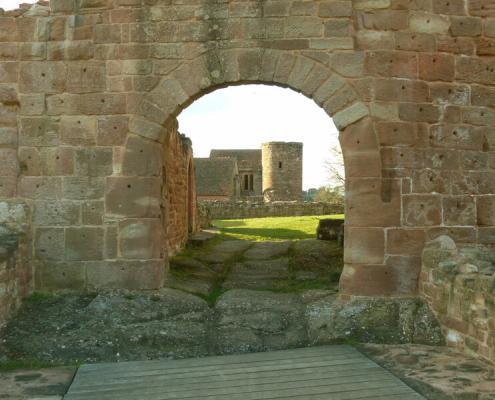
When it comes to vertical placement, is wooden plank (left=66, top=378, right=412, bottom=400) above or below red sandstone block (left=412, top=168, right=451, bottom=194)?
below

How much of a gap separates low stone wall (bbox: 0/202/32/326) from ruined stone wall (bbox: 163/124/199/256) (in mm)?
2370

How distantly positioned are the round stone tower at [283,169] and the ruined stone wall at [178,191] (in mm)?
27115

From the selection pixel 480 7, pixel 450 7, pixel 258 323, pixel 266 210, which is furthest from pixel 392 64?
pixel 266 210

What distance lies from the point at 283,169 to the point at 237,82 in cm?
3455

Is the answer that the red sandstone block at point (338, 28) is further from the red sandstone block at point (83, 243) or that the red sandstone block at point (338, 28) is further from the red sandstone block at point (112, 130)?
the red sandstone block at point (83, 243)

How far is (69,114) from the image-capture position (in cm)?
651

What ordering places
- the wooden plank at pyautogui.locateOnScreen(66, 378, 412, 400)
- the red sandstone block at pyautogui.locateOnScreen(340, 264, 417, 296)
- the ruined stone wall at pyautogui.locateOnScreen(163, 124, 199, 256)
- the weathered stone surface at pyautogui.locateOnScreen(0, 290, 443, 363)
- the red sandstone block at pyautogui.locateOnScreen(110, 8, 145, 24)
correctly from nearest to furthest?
the wooden plank at pyautogui.locateOnScreen(66, 378, 412, 400)
the weathered stone surface at pyautogui.locateOnScreen(0, 290, 443, 363)
the red sandstone block at pyautogui.locateOnScreen(340, 264, 417, 296)
the red sandstone block at pyautogui.locateOnScreen(110, 8, 145, 24)
the ruined stone wall at pyautogui.locateOnScreen(163, 124, 199, 256)

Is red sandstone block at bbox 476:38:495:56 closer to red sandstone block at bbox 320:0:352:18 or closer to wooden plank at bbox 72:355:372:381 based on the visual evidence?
red sandstone block at bbox 320:0:352:18

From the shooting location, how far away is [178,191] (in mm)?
10922

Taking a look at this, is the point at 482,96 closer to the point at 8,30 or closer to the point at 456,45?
the point at 456,45

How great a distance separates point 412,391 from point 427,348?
1304mm

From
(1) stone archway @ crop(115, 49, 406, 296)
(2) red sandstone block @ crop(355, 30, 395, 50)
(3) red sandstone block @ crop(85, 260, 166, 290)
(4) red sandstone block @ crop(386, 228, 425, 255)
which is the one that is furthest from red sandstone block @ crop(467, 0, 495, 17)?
(3) red sandstone block @ crop(85, 260, 166, 290)

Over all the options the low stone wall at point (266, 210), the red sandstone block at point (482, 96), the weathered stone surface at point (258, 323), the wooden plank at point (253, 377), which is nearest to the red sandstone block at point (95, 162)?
the weathered stone surface at point (258, 323)

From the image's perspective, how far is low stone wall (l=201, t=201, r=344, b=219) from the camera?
2706 cm
